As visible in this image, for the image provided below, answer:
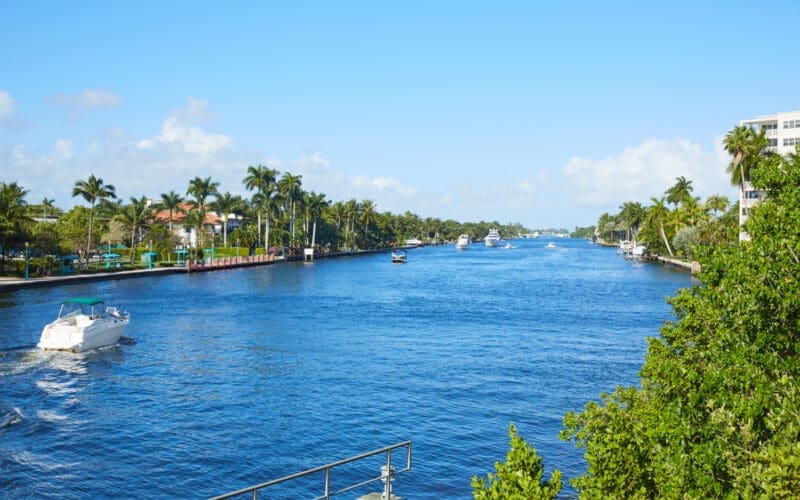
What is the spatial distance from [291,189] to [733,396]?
556 feet

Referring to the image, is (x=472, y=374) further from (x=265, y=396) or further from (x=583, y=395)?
(x=265, y=396)

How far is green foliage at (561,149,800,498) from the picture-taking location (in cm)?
1125

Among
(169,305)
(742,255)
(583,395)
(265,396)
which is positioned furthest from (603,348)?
(169,305)

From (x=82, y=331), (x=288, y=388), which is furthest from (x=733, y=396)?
(x=82, y=331)

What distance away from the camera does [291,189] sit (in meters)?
177

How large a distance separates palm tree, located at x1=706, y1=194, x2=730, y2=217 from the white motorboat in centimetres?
14197

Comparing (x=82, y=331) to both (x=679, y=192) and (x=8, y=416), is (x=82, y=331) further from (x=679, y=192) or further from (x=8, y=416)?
(x=679, y=192)

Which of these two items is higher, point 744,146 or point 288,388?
point 744,146

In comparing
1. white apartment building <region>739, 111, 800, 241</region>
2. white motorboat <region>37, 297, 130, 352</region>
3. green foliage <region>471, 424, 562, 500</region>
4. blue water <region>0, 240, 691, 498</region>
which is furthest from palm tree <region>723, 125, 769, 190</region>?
green foliage <region>471, 424, 562, 500</region>

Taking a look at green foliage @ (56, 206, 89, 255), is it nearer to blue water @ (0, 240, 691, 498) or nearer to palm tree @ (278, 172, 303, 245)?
blue water @ (0, 240, 691, 498)

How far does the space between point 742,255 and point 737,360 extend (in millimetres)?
2604

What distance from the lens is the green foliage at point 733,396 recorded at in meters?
11.2

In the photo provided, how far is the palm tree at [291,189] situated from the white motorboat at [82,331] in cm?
12533

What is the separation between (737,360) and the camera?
13219 mm
